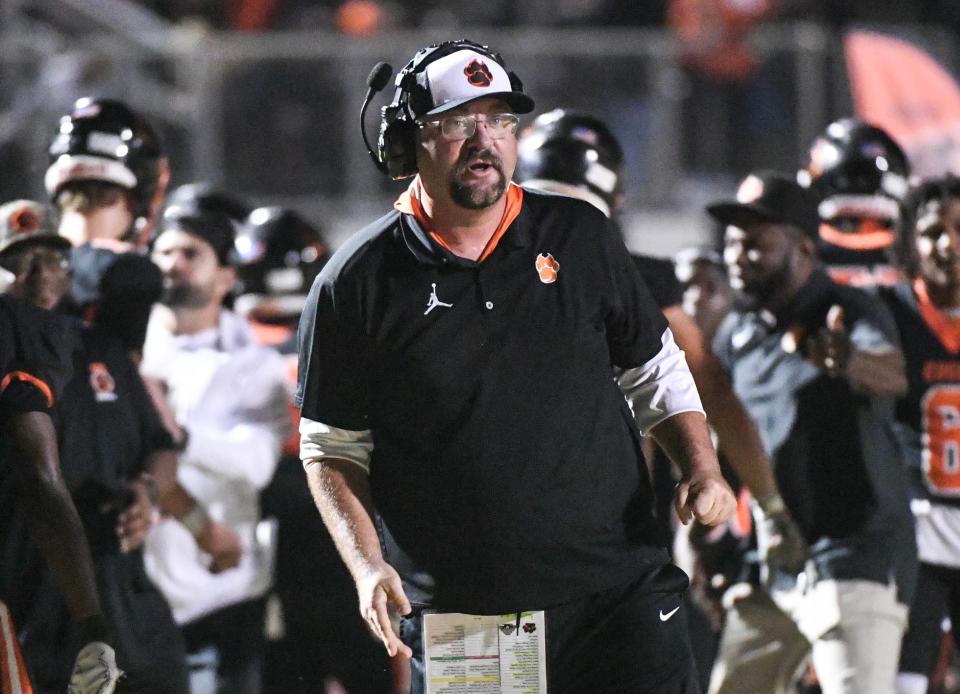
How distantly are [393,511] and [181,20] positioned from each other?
1002 cm

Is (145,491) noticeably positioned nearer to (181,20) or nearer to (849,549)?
(849,549)

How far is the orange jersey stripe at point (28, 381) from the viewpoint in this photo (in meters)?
4.12

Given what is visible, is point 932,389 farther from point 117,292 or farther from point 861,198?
point 117,292

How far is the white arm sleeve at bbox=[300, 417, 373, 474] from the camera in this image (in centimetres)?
402

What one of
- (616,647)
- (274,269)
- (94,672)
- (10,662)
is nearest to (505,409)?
(616,647)

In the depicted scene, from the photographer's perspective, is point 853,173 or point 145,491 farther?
point 853,173

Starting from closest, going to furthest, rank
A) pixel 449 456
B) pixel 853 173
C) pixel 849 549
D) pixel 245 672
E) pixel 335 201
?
pixel 449 456
pixel 849 549
pixel 245 672
pixel 853 173
pixel 335 201

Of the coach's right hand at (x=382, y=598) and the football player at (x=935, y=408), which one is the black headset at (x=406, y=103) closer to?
the coach's right hand at (x=382, y=598)

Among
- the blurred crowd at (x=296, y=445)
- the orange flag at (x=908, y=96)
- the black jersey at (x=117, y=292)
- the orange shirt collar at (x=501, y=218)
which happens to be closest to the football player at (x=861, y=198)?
the blurred crowd at (x=296, y=445)

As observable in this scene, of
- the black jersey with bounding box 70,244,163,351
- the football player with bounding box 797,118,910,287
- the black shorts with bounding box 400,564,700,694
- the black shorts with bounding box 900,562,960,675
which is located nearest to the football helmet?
the football player with bounding box 797,118,910,287

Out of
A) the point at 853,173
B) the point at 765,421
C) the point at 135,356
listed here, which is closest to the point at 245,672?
the point at 135,356

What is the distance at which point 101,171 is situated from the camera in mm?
5664

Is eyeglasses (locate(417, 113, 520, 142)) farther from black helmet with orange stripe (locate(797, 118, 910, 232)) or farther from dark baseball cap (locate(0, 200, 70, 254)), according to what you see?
black helmet with orange stripe (locate(797, 118, 910, 232))

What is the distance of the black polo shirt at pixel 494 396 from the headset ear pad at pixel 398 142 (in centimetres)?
17
